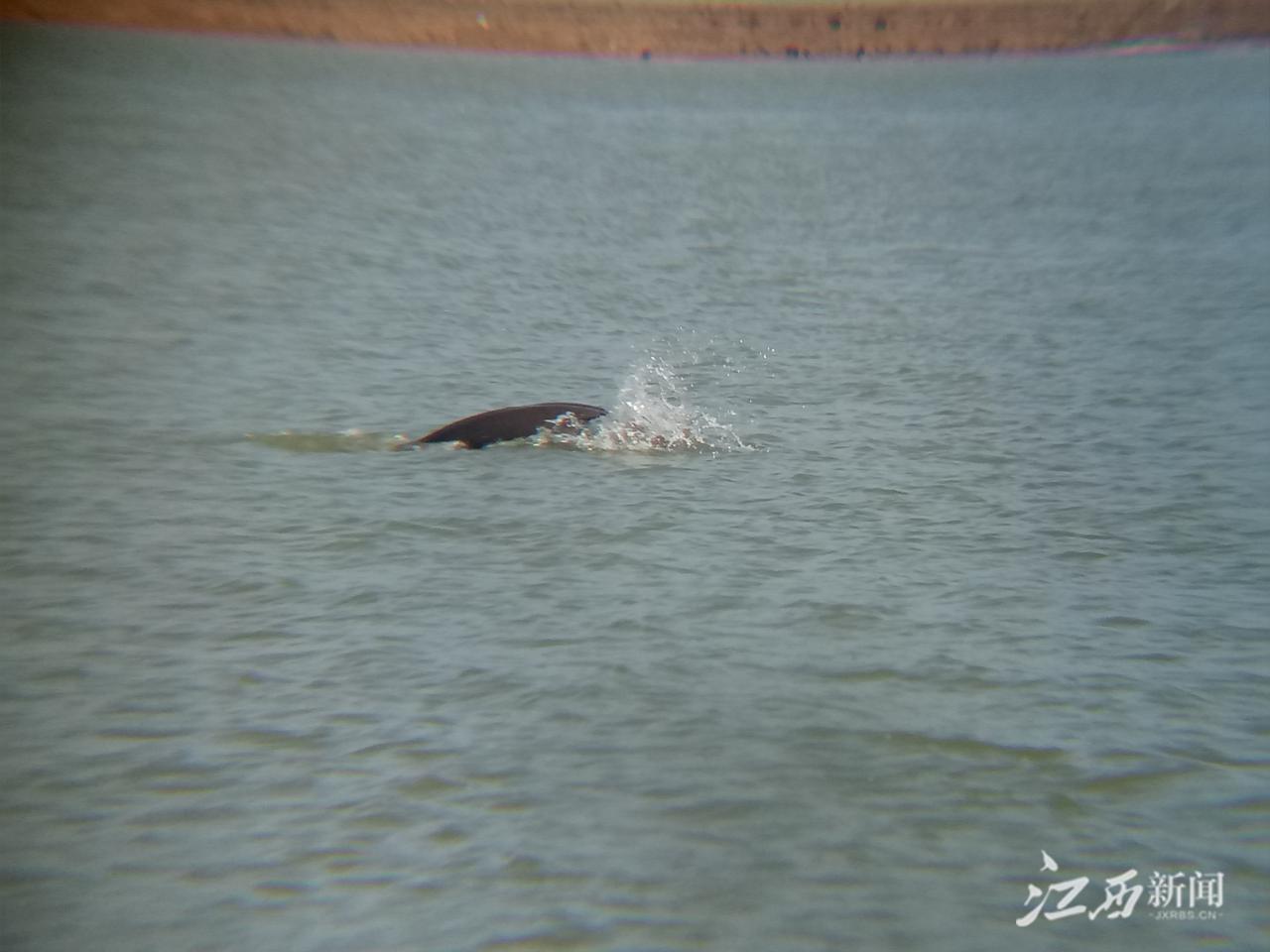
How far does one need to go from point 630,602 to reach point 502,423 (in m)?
4.12

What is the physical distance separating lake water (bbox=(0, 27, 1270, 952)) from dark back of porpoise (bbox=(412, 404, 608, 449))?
19cm

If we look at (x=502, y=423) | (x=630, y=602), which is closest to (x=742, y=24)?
(x=502, y=423)

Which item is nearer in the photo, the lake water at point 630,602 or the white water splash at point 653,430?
the lake water at point 630,602

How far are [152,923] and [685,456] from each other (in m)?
7.93

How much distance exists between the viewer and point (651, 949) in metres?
6.08

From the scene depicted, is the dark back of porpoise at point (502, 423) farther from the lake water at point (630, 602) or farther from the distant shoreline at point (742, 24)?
the distant shoreline at point (742, 24)

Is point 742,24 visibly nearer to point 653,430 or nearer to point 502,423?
point 653,430

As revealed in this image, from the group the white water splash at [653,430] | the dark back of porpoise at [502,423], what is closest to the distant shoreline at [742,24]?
the white water splash at [653,430]

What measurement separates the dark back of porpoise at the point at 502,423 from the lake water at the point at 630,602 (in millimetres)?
192

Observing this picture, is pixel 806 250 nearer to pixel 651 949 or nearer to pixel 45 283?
pixel 45 283

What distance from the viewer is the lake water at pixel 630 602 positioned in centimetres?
661

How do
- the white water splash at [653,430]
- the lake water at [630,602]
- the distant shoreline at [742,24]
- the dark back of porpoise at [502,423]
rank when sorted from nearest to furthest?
1. the lake water at [630,602]
2. the dark back of porpoise at [502,423]
3. the white water splash at [653,430]
4. the distant shoreline at [742,24]

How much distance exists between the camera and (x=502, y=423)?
1380 centimetres

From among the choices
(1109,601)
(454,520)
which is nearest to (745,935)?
(1109,601)
